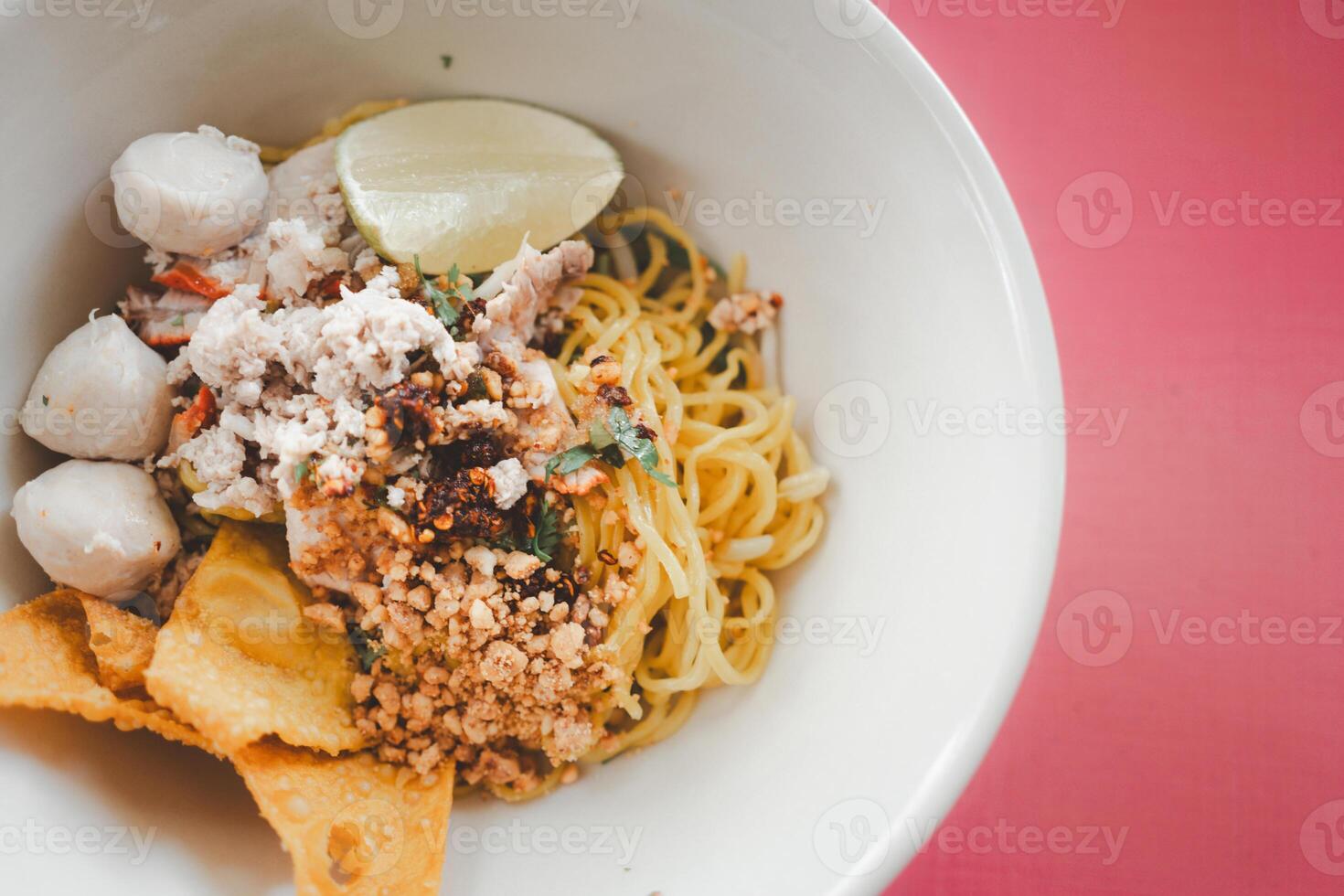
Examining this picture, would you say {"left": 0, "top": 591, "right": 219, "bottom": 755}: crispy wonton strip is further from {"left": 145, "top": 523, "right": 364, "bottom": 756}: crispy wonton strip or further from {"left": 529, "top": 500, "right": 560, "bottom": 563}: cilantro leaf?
{"left": 529, "top": 500, "right": 560, "bottom": 563}: cilantro leaf

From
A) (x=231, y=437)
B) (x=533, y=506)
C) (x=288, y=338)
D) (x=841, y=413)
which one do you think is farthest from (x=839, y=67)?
(x=231, y=437)

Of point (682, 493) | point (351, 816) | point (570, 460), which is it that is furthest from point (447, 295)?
point (351, 816)

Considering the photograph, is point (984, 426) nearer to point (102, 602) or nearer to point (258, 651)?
point (258, 651)

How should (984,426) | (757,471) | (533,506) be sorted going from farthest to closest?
(757,471) → (533,506) → (984,426)

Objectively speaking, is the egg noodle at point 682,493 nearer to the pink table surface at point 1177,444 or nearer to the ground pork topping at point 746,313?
the ground pork topping at point 746,313

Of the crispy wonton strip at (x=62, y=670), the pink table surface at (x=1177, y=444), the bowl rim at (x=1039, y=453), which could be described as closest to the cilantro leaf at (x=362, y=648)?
the crispy wonton strip at (x=62, y=670)

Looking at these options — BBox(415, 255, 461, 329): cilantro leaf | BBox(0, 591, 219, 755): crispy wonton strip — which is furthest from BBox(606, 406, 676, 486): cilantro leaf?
BBox(0, 591, 219, 755): crispy wonton strip
